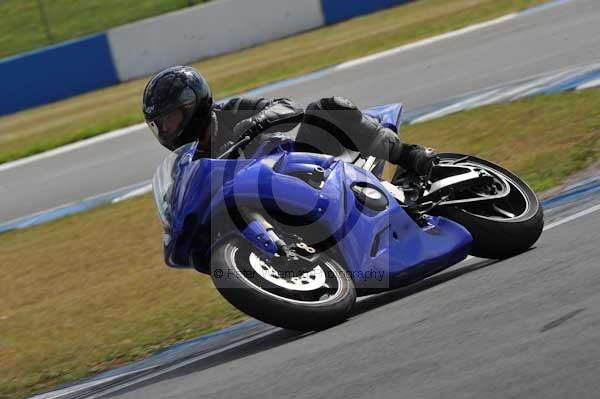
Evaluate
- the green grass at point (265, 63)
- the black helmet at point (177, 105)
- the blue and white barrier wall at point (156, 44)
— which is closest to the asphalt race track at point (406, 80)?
the green grass at point (265, 63)

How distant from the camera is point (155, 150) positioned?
1343 cm

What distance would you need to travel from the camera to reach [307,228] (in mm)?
5066

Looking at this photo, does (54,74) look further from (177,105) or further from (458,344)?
(458,344)

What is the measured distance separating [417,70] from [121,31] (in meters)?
8.07

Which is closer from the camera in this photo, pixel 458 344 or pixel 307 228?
pixel 458 344

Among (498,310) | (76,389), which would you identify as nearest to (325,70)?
(76,389)

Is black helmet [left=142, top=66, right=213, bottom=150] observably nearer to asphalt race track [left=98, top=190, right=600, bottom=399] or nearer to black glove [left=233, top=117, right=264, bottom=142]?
black glove [left=233, top=117, right=264, bottom=142]

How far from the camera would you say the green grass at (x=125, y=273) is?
6.29 metres

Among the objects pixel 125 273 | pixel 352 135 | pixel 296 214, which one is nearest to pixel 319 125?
pixel 352 135

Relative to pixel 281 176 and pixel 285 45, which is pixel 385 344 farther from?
pixel 285 45

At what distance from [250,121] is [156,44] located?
15.6m

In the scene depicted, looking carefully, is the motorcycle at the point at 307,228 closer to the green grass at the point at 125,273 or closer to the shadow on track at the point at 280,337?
the shadow on track at the point at 280,337

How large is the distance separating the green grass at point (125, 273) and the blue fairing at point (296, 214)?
1.31m

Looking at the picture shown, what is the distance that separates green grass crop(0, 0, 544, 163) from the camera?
1662cm
